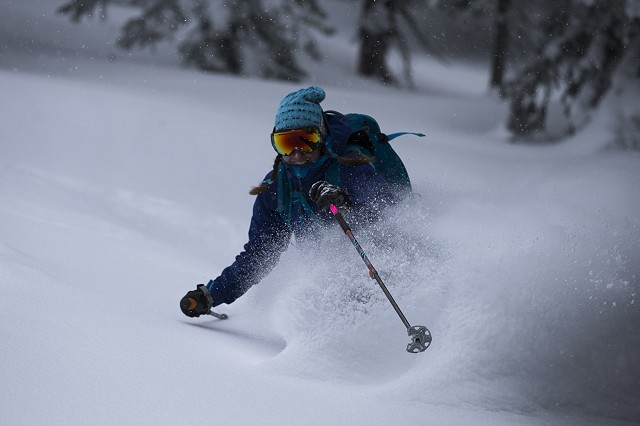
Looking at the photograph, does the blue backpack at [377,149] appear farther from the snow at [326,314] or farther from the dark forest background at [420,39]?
the dark forest background at [420,39]

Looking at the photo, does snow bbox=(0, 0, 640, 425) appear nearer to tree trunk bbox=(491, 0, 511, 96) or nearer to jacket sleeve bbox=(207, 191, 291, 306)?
jacket sleeve bbox=(207, 191, 291, 306)

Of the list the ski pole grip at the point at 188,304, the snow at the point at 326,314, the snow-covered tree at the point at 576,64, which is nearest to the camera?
the snow at the point at 326,314

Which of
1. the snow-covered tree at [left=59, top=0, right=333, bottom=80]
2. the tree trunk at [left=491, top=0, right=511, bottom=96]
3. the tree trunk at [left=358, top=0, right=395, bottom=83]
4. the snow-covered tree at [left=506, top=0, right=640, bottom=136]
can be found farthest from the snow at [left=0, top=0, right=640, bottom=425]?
the tree trunk at [left=491, top=0, right=511, bottom=96]

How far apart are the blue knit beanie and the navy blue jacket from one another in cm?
17

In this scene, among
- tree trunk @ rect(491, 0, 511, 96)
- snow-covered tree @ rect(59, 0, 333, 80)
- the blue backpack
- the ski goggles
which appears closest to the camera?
the ski goggles

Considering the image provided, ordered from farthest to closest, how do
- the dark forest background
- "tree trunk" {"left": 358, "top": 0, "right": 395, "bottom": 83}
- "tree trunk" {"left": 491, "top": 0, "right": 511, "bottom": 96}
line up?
"tree trunk" {"left": 491, "top": 0, "right": 511, "bottom": 96} < "tree trunk" {"left": 358, "top": 0, "right": 395, "bottom": 83} < the dark forest background

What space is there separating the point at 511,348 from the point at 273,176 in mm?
1708

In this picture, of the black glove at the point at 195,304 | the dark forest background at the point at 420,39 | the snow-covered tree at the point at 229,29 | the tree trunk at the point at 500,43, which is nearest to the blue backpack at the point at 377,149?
the black glove at the point at 195,304

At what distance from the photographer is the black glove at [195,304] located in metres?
4.45

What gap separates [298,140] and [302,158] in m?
0.10

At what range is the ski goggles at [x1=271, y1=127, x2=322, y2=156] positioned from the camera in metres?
4.18

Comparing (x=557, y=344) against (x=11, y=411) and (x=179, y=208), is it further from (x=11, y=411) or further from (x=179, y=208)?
(x=179, y=208)

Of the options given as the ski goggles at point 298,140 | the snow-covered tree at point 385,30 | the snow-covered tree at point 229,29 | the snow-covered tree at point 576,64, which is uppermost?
the snow-covered tree at point 385,30

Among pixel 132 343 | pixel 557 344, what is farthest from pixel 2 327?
pixel 557 344
